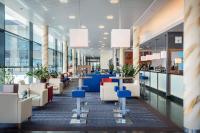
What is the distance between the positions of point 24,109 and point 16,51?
18.7 feet

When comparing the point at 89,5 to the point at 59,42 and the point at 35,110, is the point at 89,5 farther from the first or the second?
the point at 59,42

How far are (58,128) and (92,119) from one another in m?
1.19

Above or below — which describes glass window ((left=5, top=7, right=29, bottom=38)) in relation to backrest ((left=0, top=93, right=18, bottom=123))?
above

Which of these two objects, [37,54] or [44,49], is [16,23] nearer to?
[44,49]

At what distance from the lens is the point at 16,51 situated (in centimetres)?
1114

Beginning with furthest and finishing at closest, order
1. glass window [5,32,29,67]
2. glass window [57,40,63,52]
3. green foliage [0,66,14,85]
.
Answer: glass window [57,40,63,52]
glass window [5,32,29,67]
green foliage [0,66,14,85]

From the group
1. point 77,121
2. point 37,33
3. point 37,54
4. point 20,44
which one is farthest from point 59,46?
point 77,121

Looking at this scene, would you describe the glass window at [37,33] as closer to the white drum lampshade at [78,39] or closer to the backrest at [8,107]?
the white drum lampshade at [78,39]

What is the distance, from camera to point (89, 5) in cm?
903

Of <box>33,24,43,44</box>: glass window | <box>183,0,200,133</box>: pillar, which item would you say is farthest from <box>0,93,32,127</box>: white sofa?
<box>33,24,43,44</box>: glass window

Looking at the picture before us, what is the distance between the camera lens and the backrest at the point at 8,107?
5742 millimetres

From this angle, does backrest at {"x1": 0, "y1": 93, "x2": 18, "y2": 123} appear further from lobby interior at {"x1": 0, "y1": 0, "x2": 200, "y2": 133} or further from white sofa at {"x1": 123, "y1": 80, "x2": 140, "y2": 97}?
white sofa at {"x1": 123, "y1": 80, "x2": 140, "y2": 97}

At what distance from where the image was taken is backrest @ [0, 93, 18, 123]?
5.74 metres

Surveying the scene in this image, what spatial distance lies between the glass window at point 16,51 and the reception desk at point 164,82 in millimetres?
6267
